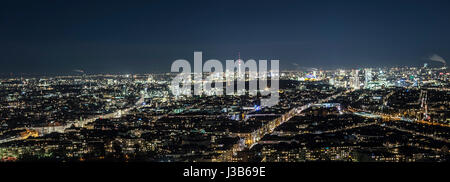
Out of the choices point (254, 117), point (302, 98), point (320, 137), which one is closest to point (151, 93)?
point (302, 98)

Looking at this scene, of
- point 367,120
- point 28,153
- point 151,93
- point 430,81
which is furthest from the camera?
point 430,81

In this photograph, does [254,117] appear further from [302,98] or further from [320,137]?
[302,98]

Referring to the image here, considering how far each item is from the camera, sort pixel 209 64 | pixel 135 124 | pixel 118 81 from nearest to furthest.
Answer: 1. pixel 135 124
2. pixel 209 64
3. pixel 118 81

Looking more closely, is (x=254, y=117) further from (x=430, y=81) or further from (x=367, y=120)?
(x=430, y=81)

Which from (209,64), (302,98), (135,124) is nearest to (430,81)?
(302,98)

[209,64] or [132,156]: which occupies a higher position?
[209,64]

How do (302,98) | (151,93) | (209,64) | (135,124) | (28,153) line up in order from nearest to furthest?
(28,153) → (135,124) → (209,64) → (302,98) → (151,93)

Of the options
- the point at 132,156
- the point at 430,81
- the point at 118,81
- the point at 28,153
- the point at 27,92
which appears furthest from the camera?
the point at 118,81

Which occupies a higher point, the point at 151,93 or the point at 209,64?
the point at 209,64

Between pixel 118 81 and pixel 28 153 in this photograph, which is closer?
pixel 28 153
